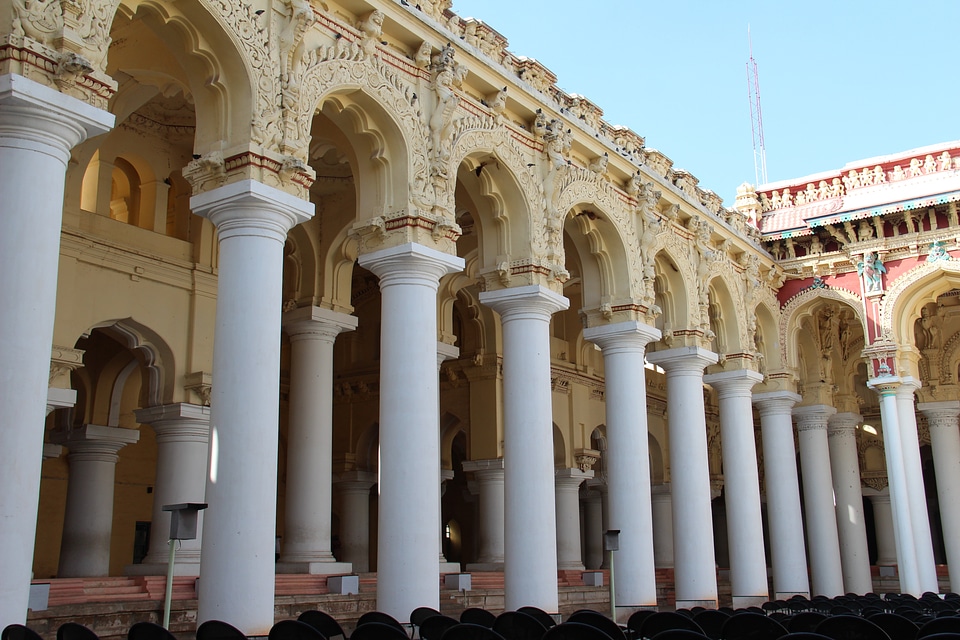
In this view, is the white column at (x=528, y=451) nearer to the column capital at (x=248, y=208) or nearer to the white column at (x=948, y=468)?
the column capital at (x=248, y=208)

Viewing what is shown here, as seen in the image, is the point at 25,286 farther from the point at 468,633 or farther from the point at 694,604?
the point at 694,604

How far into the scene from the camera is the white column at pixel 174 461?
1292cm

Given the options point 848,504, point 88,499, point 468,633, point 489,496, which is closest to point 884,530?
point 848,504

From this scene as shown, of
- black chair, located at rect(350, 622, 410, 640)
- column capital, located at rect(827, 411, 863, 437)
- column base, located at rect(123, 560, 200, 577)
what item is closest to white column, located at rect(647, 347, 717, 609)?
column base, located at rect(123, 560, 200, 577)

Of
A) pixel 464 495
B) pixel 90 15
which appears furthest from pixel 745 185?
pixel 90 15

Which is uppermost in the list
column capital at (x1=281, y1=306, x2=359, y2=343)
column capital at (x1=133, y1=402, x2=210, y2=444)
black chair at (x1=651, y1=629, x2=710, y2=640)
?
column capital at (x1=281, y1=306, x2=359, y2=343)

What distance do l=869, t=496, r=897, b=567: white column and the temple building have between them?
0.61ft

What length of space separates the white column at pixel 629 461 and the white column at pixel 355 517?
594 cm

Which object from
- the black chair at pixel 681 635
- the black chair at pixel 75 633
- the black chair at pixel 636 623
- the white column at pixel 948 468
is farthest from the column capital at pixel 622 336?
the white column at pixel 948 468

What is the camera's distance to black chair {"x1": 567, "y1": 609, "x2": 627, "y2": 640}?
6473mm

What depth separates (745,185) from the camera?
73.5 ft

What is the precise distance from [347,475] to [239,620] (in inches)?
456

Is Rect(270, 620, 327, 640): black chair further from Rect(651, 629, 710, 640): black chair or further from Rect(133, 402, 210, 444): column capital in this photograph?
Rect(133, 402, 210, 444): column capital

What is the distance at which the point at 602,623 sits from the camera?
23.4 ft
